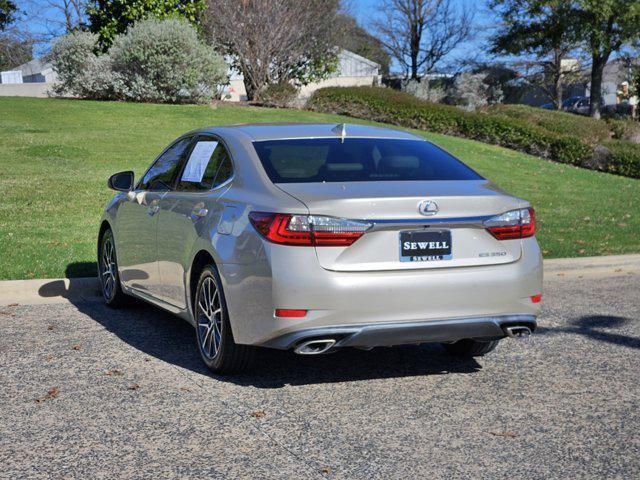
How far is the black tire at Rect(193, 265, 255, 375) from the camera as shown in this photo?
5.79 metres

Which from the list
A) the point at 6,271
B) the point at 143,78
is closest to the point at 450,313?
the point at 6,271

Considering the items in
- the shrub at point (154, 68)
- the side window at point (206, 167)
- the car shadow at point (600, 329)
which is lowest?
the car shadow at point (600, 329)

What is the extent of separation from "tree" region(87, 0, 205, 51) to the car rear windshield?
1110 inches

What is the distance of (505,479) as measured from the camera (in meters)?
4.21

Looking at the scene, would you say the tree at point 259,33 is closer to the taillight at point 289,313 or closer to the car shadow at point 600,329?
the car shadow at point 600,329

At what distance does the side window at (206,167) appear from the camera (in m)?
6.27

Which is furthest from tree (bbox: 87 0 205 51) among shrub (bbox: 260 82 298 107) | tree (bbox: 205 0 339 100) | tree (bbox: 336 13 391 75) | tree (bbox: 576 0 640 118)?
tree (bbox: 576 0 640 118)

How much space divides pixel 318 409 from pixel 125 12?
3028cm

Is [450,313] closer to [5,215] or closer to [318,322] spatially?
[318,322]

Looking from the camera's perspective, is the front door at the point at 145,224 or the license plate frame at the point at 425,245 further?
the front door at the point at 145,224

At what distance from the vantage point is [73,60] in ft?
95.7

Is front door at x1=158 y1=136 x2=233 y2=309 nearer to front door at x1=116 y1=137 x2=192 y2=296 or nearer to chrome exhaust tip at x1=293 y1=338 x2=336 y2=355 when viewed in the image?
front door at x1=116 y1=137 x2=192 y2=296

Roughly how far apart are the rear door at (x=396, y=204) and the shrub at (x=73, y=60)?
24.1 meters

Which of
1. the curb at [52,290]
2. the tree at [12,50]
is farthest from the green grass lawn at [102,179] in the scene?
the tree at [12,50]
